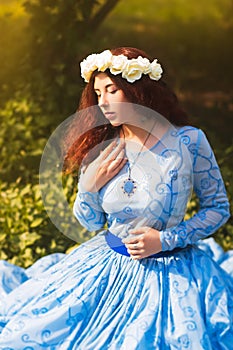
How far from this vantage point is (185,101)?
22.9 ft

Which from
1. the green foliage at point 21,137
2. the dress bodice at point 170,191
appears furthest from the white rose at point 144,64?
the green foliage at point 21,137

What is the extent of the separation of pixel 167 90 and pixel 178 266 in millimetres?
A: 590

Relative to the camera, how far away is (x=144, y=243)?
2549 mm

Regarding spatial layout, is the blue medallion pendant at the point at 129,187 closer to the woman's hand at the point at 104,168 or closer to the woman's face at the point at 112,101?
the woman's hand at the point at 104,168

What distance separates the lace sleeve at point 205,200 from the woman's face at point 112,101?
27cm

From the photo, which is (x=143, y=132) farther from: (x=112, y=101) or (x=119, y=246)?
(x=119, y=246)

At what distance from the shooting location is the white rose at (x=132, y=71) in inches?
98.5

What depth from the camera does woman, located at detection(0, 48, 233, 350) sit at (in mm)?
2537

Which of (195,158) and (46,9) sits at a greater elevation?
(46,9)

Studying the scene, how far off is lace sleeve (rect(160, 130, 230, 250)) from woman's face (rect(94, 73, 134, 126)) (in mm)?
267

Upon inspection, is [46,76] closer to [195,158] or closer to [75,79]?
[75,79]

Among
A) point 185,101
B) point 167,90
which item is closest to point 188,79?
point 185,101

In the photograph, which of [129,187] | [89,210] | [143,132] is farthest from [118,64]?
[89,210]

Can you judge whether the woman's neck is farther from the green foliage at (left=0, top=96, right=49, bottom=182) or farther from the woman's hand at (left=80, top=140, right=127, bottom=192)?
the green foliage at (left=0, top=96, right=49, bottom=182)
